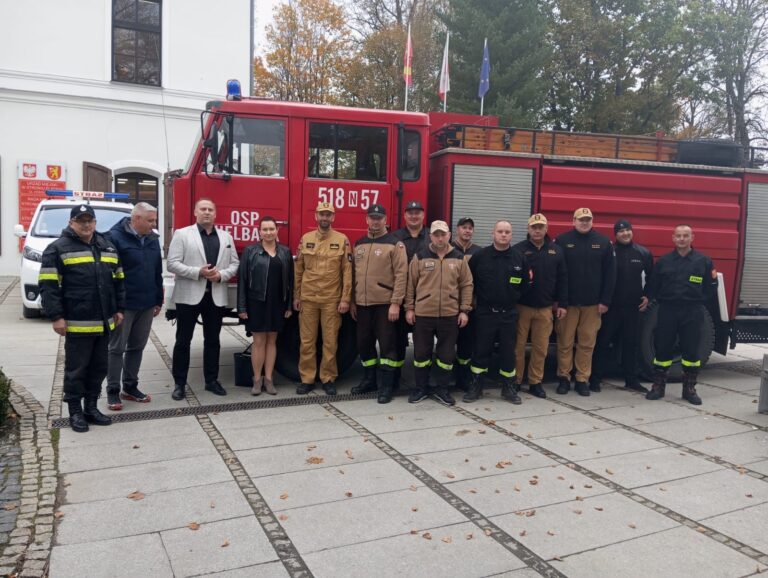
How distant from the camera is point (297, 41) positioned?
89.7 feet

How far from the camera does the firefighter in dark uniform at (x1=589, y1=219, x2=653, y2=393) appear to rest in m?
6.88

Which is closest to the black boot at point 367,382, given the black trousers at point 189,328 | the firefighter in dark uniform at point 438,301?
the firefighter in dark uniform at point 438,301

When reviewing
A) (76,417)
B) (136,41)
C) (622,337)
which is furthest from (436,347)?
(136,41)

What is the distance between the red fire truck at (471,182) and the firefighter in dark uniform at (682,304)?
54cm

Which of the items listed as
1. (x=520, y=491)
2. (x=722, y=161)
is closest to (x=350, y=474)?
(x=520, y=491)

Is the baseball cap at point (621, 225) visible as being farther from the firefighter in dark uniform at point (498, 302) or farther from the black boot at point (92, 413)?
the black boot at point (92, 413)

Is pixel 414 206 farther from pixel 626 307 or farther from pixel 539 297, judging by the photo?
pixel 626 307

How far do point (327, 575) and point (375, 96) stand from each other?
25641 mm

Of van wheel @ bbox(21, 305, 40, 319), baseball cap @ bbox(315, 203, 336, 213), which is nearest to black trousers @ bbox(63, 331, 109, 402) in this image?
baseball cap @ bbox(315, 203, 336, 213)

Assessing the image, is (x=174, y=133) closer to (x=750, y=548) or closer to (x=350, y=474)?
(x=350, y=474)

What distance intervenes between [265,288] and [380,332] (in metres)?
1.19

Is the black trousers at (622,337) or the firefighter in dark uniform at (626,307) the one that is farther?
the black trousers at (622,337)

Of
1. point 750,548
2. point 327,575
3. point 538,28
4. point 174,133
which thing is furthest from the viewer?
point 538,28

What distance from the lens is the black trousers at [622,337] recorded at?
23.1ft
